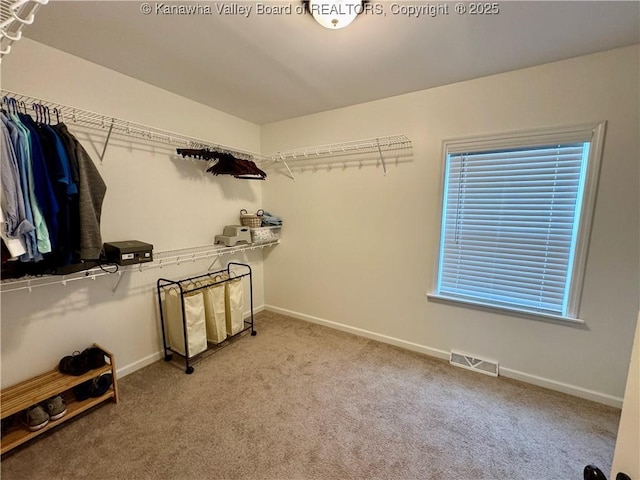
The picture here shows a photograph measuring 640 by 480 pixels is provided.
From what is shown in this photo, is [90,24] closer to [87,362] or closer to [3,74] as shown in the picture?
[3,74]

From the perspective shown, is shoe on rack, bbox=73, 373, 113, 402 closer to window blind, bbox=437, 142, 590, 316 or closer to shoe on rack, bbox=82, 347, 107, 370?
shoe on rack, bbox=82, 347, 107, 370

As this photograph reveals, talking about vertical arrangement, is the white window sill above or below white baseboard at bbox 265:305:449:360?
above

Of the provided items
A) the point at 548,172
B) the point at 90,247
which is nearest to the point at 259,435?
the point at 90,247

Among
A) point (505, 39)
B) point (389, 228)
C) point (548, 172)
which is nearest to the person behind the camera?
point (505, 39)

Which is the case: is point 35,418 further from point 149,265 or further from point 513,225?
point 513,225

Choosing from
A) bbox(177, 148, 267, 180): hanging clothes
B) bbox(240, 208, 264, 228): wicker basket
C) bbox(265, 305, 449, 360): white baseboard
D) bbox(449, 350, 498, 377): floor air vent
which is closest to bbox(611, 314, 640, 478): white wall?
bbox(449, 350, 498, 377): floor air vent

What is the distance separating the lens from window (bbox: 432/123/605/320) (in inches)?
76.8

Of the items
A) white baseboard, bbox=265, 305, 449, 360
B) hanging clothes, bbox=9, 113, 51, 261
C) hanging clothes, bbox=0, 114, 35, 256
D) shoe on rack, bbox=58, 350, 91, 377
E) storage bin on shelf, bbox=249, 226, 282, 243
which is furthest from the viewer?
storage bin on shelf, bbox=249, 226, 282, 243

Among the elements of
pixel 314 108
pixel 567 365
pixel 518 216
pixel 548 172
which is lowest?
pixel 567 365

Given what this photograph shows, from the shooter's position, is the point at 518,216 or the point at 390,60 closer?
the point at 390,60

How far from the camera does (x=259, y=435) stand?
1.69 m

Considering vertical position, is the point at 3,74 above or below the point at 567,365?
above

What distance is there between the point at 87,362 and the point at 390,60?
2.91 metres

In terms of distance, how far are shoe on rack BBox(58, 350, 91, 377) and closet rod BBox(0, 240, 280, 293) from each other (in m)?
0.50
